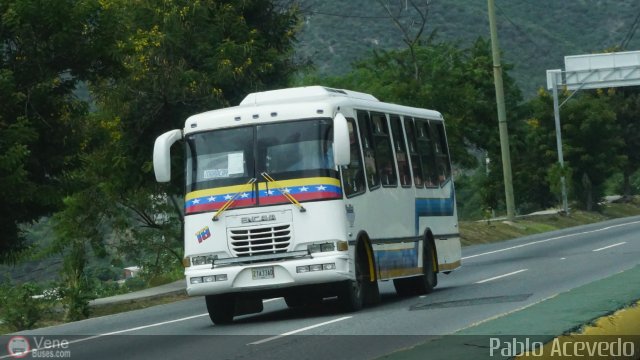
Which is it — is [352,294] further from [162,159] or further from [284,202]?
[162,159]

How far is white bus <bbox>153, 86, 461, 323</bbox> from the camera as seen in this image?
1784 centimetres

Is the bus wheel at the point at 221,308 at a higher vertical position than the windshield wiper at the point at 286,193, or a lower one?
lower

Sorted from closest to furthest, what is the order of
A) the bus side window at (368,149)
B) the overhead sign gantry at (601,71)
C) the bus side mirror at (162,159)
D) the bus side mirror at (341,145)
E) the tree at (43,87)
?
the bus side mirror at (341,145) → the bus side mirror at (162,159) → the bus side window at (368,149) → the tree at (43,87) → the overhead sign gantry at (601,71)

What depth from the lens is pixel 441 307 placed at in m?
18.4

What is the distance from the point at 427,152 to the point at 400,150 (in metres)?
1.74

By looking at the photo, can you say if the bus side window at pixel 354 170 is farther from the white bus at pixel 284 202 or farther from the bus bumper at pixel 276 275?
the bus bumper at pixel 276 275

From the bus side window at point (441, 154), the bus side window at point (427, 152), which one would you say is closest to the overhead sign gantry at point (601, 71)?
the bus side window at point (441, 154)

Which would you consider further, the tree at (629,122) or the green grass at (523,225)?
the tree at (629,122)

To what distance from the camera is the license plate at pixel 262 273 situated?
58.1 feet

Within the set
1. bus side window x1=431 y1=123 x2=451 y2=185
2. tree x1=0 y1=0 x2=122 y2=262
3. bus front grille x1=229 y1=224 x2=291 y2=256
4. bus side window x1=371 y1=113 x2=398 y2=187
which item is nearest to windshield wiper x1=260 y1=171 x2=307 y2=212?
bus front grille x1=229 y1=224 x2=291 y2=256

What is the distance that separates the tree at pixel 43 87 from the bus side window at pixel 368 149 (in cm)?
505

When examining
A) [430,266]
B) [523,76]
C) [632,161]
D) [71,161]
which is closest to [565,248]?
[430,266]

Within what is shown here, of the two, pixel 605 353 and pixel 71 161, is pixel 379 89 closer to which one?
pixel 71 161

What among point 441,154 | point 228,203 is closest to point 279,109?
point 228,203
